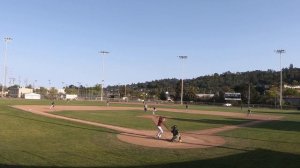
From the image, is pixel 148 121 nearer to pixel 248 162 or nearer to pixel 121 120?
pixel 121 120

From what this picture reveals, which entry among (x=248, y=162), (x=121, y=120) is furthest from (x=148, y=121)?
(x=248, y=162)

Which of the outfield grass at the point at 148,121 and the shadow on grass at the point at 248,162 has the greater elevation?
the outfield grass at the point at 148,121

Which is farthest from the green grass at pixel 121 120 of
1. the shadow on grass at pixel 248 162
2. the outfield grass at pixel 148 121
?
the shadow on grass at pixel 248 162

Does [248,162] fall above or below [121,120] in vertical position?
below

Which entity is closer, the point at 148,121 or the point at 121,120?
the point at 121,120

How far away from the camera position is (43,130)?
2791 centimetres

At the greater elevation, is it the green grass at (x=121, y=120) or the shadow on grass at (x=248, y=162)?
the green grass at (x=121, y=120)

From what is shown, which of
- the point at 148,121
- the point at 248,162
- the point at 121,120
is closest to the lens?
the point at 248,162

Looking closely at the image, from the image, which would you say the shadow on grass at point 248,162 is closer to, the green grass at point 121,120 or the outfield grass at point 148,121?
the outfield grass at point 148,121

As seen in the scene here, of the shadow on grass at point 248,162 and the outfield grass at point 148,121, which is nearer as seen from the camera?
the shadow on grass at point 248,162

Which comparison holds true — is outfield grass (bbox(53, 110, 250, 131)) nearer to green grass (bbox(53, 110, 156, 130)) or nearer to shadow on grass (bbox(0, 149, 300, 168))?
green grass (bbox(53, 110, 156, 130))

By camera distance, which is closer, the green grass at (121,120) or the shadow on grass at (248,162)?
the shadow on grass at (248,162)

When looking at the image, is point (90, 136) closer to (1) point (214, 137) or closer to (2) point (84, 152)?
(2) point (84, 152)

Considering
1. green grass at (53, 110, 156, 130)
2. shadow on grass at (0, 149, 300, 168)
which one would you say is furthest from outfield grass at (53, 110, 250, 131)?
shadow on grass at (0, 149, 300, 168)
